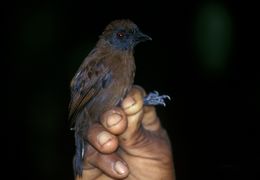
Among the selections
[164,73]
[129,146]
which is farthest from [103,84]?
[164,73]

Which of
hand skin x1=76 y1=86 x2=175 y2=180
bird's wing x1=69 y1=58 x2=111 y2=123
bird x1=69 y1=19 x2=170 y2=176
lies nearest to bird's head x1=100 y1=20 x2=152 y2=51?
bird x1=69 y1=19 x2=170 y2=176

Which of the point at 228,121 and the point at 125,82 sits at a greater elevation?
the point at 125,82

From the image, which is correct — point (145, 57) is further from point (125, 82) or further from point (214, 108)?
point (125, 82)

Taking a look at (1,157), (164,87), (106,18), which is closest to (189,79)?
(164,87)

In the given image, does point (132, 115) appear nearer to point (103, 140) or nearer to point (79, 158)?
point (103, 140)

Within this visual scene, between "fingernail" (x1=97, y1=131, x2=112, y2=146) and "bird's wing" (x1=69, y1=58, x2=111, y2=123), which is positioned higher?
"bird's wing" (x1=69, y1=58, x2=111, y2=123)

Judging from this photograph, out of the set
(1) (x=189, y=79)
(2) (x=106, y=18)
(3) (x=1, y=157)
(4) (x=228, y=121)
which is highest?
(2) (x=106, y=18)

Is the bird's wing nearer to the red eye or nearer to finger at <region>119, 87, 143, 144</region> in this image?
the red eye
